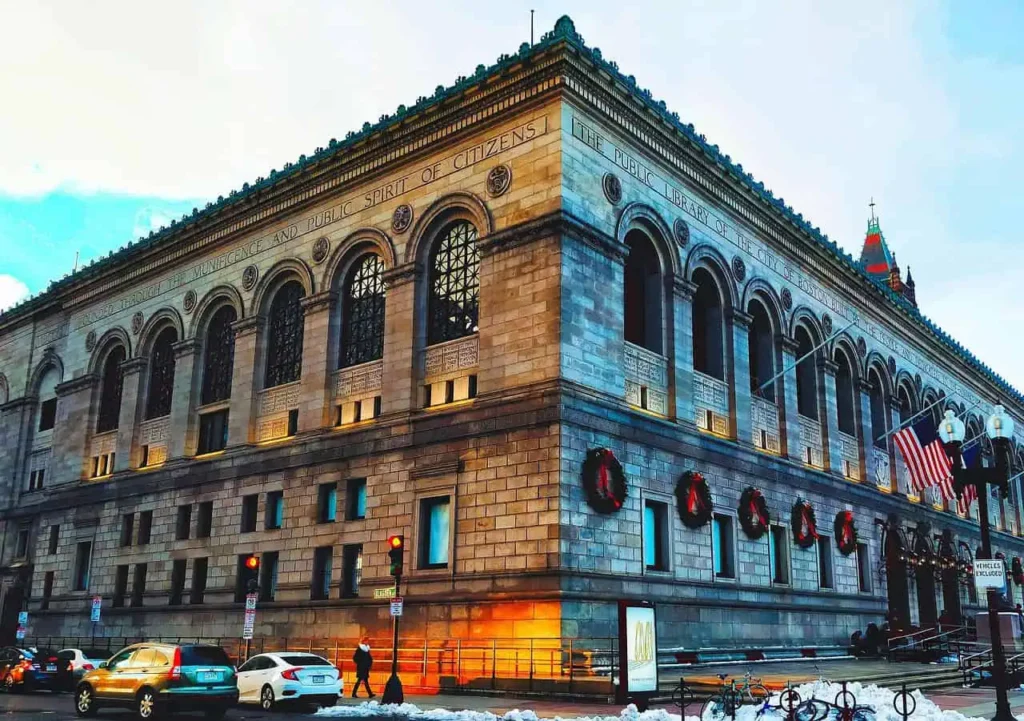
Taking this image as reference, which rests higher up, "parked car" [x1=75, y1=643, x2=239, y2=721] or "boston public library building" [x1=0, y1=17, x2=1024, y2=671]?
"boston public library building" [x1=0, y1=17, x2=1024, y2=671]

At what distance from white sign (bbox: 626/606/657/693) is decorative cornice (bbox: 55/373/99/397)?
37148 mm

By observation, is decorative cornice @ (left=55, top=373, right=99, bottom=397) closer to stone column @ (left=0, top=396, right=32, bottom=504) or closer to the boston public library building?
the boston public library building

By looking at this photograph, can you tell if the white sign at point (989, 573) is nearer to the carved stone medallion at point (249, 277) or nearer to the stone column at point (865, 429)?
the stone column at point (865, 429)

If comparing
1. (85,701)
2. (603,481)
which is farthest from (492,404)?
(85,701)

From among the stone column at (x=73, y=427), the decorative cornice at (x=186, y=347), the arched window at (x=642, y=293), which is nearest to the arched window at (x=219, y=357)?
the decorative cornice at (x=186, y=347)

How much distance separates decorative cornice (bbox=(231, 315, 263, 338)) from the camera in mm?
42562

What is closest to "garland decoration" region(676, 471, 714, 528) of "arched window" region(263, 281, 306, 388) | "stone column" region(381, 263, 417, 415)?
"stone column" region(381, 263, 417, 415)

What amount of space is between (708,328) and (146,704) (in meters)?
25.7

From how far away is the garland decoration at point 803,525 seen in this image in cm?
4097

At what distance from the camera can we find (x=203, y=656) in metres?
22.4

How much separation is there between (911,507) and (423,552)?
30576mm

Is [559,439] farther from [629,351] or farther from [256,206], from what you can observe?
[256,206]

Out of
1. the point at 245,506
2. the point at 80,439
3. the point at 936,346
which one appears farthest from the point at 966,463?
the point at 80,439

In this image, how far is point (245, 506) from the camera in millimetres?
40344
